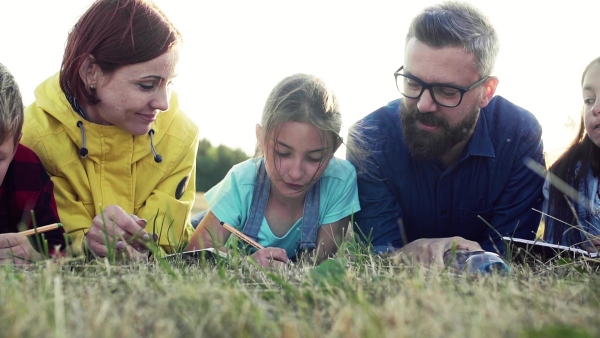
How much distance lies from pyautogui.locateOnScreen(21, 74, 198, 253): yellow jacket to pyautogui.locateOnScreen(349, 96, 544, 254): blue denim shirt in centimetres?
87

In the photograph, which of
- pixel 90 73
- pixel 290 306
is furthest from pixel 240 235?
pixel 290 306

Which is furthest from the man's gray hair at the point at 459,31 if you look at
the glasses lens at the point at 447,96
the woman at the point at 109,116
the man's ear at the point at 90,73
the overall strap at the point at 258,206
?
the man's ear at the point at 90,73

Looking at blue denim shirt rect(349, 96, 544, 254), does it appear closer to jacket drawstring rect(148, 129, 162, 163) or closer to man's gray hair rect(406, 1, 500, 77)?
man's gray hair rect(406, 1, 500, 77)

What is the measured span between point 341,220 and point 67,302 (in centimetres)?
211

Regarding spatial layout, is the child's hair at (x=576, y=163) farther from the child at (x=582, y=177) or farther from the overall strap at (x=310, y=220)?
the overall strap at (x=310, y=220)

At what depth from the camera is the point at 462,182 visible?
3.51m

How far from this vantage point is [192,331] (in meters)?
1.27

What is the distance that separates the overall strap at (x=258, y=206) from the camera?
342 centimetres

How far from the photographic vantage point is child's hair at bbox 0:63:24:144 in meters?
2.61

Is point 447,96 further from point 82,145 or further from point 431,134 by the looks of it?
point 82,145

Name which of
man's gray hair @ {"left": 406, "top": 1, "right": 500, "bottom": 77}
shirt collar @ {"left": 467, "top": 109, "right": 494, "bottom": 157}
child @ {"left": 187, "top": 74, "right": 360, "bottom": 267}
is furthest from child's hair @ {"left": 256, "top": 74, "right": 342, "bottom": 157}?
shirt collar @ {"left": 467, "top": 109, "right": 494, "bottom": 157}

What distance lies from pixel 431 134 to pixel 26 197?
1810 millimetres

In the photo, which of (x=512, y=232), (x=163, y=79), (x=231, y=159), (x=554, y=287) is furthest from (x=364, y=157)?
(x=231, y=159)

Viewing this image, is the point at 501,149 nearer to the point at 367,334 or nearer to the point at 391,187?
the point at 391,187
